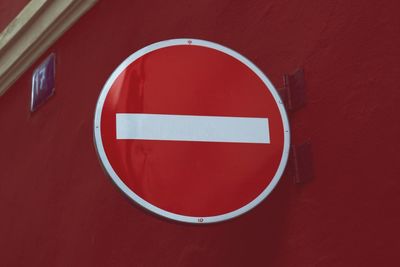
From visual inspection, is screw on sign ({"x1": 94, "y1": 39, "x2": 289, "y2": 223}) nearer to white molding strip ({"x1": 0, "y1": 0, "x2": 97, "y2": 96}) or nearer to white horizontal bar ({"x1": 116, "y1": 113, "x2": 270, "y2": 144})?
white horizontal bar ({"x1": 116, "y1": 113, "x2": 270, "y2": 144})

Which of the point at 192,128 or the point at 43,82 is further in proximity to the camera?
the point at 43,82

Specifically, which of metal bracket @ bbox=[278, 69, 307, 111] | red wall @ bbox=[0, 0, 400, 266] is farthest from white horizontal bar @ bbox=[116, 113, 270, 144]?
metal bracket @ bbox=[278, 69, 307, 111]

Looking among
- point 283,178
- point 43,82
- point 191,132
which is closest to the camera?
point 191,132

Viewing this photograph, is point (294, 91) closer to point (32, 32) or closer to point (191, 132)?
point (191, 132)

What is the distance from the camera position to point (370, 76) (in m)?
2.59

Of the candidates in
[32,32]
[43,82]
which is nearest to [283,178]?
[43,82]

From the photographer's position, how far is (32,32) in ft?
16.4

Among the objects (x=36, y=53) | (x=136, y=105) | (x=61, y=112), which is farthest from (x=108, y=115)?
(x=36, y=53)

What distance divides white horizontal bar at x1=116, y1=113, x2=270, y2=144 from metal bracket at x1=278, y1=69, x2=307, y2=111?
33cm

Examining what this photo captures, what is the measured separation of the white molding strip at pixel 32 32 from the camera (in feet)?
15.4

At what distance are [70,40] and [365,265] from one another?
281 centimetres

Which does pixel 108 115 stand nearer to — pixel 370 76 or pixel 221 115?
pixel 221 115

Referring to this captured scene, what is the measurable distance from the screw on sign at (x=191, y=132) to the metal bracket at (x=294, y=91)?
0.24m

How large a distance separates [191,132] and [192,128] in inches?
0.6
